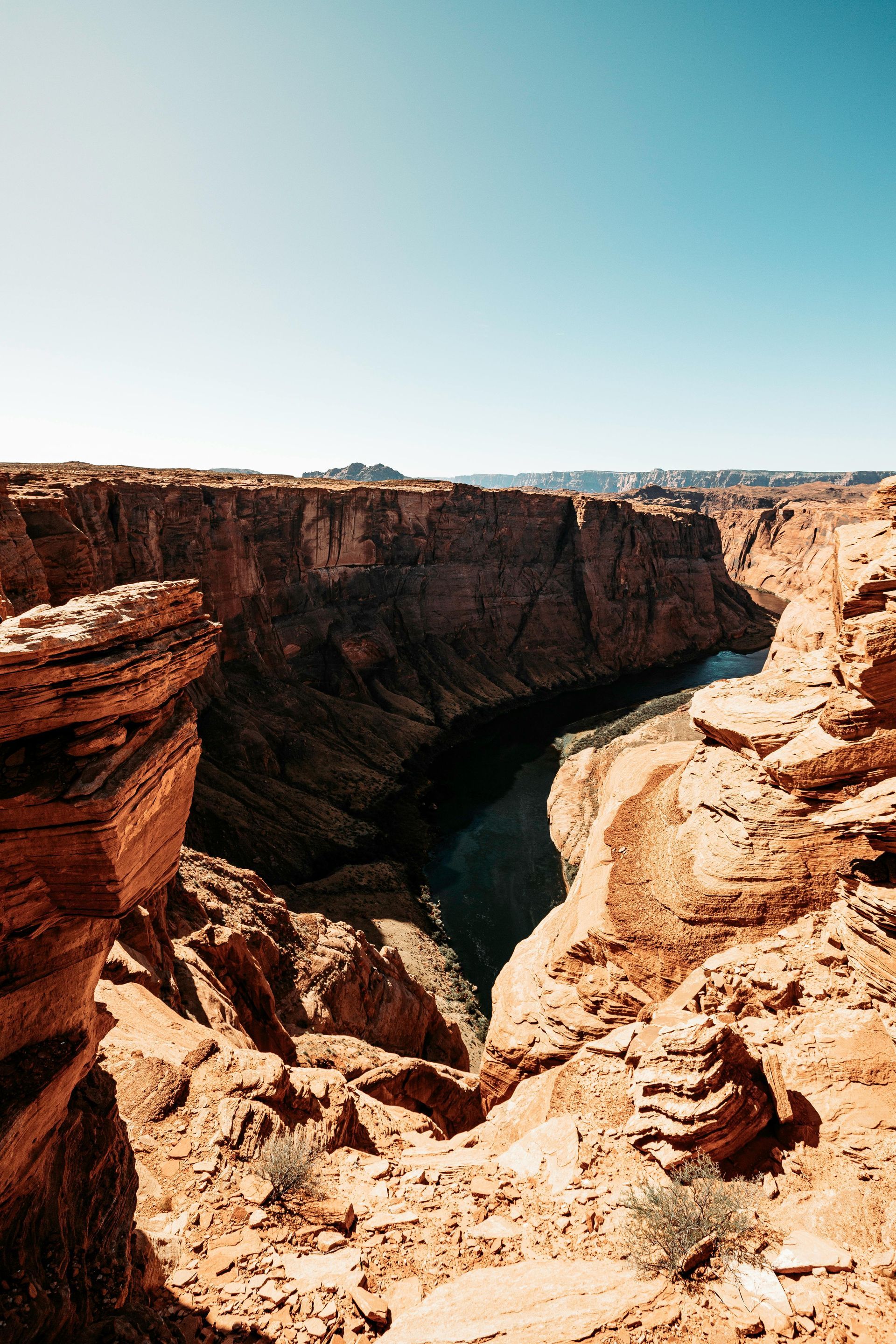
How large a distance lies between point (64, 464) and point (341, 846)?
6018 cm

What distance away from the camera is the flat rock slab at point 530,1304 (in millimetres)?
6625

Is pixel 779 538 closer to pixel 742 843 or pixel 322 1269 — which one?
pixel 742 843

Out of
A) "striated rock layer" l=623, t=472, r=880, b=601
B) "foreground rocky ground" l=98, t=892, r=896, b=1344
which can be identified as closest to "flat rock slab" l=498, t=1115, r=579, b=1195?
"foreground rocky ground" l=98, t=892, r=896, b=1344

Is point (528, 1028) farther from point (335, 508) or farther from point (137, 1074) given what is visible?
point (335, 508)

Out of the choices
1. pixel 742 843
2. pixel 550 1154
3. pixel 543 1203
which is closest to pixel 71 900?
pixel 543 1203

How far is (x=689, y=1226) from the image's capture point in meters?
7.25

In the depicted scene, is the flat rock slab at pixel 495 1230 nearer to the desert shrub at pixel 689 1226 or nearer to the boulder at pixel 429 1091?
the desert shrub at pixel 689 1226


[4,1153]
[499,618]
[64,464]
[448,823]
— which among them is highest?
[64,464]

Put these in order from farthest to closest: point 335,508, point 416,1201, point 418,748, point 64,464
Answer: point 64,464
point 335,508
point 418,748
point 416,1201

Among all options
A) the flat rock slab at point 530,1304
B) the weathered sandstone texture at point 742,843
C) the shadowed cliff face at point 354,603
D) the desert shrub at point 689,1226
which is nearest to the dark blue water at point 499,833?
the shadowed cliff face at point 354,603

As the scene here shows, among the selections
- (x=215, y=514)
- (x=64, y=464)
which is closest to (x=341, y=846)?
(x=215, y=514)

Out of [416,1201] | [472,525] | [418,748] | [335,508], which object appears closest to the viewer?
[416,1201]

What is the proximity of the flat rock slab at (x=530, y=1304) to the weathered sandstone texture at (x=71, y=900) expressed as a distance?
293cm

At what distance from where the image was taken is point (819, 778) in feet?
51.1
